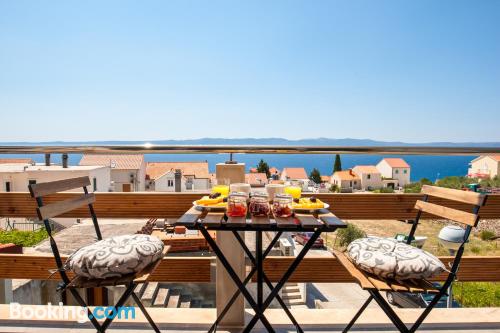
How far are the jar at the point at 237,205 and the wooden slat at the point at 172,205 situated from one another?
2.55 ft

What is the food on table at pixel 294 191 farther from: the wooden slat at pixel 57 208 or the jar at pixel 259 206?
the wooden slat at pixel 57 208

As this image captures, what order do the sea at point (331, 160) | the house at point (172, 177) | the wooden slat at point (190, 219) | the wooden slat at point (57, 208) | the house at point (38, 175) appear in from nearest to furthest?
the wooden slat at point (190, 219), the wooden slat at point (57, 208), the sea at point (331, 160), the house at point (38, 175), the house at point (172, 177)

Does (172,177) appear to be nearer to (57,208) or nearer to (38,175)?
(38,175)

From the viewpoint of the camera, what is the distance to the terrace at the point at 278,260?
75.4 inches

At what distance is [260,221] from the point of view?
114 cm

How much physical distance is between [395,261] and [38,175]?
46.3ft

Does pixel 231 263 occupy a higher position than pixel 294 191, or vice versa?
pixel 294 191

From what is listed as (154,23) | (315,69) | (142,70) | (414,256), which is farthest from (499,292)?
(142,70)

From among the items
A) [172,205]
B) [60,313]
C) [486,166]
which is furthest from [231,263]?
[486,166]

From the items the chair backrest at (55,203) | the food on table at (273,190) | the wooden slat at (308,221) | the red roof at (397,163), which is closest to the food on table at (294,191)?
the food on table at (273,190)

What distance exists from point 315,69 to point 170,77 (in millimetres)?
15186

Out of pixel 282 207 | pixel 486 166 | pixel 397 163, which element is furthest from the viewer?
pixel 397 163

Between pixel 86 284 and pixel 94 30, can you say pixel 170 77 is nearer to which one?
pixel 94 30

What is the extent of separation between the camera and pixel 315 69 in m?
27.6
